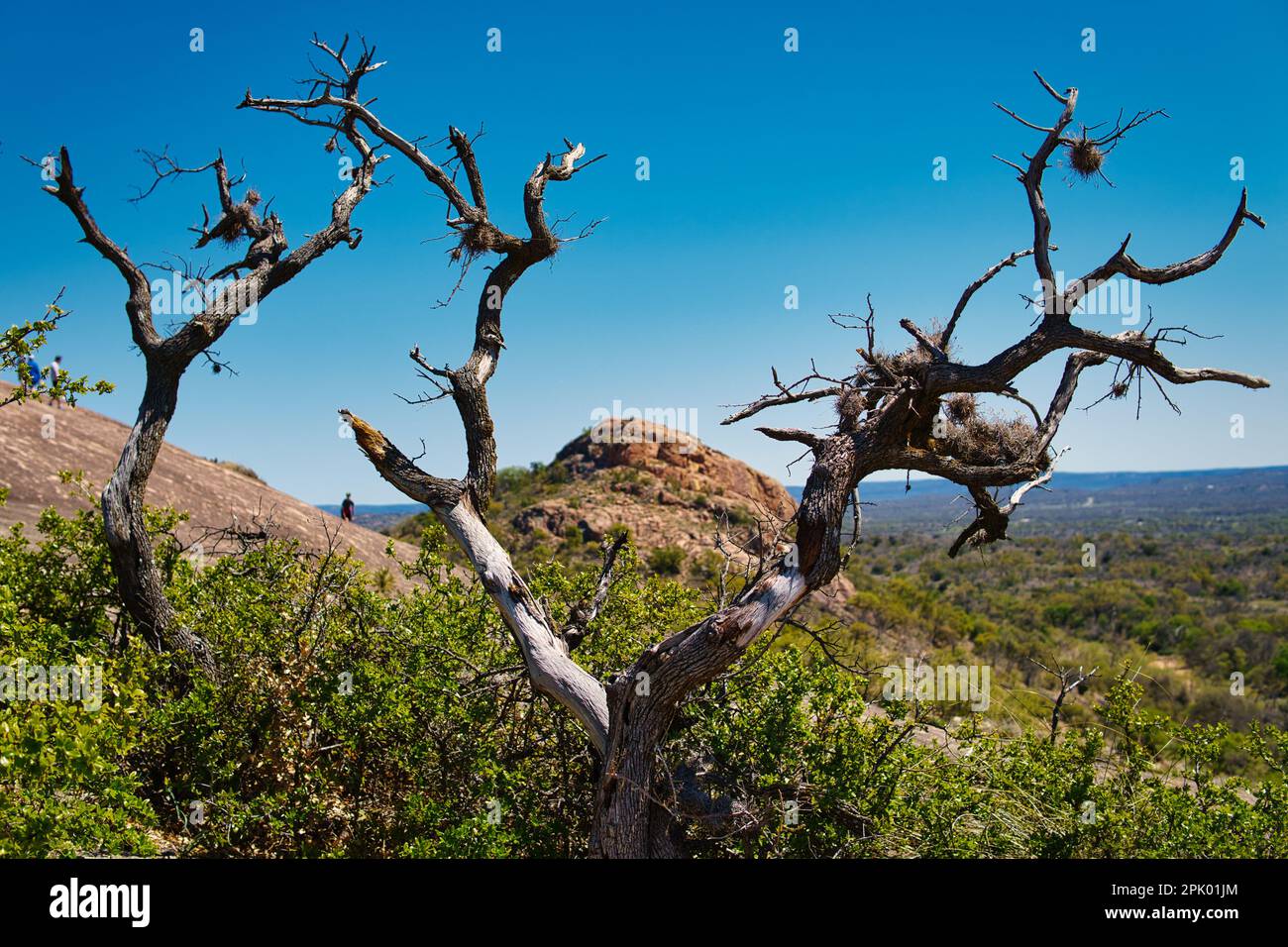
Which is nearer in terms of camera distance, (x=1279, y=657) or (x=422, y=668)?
(x=422, y=668)

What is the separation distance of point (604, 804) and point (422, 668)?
205 centimetres

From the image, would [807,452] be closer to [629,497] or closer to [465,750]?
[465,750]

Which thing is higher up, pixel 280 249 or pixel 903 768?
pixel 280 249

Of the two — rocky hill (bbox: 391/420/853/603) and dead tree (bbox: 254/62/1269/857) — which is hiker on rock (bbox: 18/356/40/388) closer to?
dead tree (bbox: 254/62/1269/857)

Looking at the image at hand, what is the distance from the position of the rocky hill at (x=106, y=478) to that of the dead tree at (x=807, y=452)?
751 cm

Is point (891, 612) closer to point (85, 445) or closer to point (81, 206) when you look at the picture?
point (85, 445)

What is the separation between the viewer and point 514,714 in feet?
23.2

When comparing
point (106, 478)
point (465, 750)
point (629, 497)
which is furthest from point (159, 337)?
point (629, 497)

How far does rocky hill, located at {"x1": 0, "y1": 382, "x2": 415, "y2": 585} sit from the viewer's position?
553 inches

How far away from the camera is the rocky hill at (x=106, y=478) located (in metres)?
14.0

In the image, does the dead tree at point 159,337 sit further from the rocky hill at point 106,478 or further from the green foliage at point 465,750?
the rocky hill at point 106,478

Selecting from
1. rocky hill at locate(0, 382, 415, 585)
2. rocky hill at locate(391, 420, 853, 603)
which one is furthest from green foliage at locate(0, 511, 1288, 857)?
rocky hill at locate(391, 420, 853, 603)

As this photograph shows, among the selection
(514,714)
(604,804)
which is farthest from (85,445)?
(604,804)

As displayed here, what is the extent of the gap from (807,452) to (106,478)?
14386 mm
